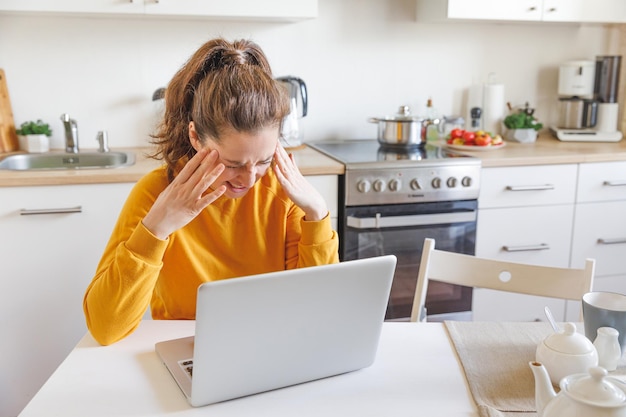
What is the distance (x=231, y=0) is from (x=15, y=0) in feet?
2.51

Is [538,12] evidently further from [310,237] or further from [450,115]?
[310,237]

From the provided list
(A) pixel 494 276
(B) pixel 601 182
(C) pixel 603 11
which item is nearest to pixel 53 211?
(A) pixel 494 276

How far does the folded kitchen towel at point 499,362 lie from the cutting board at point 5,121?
2062 mm

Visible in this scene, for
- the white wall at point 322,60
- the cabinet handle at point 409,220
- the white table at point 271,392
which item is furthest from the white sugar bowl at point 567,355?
the white wall at point 322,60

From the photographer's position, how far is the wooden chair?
147 cm

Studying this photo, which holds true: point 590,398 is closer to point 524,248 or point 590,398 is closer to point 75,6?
point 524,248

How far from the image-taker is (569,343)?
1036 millimetres

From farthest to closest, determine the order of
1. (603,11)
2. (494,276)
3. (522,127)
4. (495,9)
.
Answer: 1. (522,127)
2. (603,11)
3. (495,9)
4. (494,276)

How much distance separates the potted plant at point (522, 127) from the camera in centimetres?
298

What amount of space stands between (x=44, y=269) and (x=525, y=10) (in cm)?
217

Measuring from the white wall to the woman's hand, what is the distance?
1.62 m

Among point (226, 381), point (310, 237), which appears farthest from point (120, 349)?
point (310, 237)

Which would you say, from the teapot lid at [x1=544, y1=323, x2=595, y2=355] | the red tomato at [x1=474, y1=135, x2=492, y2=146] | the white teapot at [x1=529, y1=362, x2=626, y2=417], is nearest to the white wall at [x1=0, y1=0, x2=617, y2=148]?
the red tomato at [x1=474, y1=135, x2=492, y2=146]

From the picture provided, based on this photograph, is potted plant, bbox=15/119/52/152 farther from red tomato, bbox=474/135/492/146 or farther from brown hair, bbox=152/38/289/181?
red tomato, bbox=474/135/492/146
